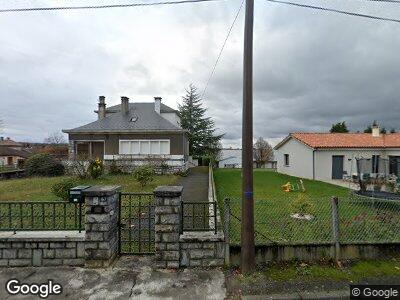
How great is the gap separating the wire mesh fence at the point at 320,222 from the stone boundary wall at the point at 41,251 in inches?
112

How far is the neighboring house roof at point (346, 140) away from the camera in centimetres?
2073

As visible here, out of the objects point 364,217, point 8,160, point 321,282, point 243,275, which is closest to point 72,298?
point 243,275

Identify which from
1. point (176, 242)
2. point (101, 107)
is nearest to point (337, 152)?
point (176, 242)

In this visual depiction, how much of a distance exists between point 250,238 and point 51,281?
338cm

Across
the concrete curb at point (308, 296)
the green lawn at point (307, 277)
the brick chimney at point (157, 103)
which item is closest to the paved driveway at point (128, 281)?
the green lawn at point (307, 277)

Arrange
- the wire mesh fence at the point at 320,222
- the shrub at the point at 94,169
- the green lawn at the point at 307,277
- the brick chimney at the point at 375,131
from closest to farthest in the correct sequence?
1. the green lawn at the point at 307,277
2. the wire mesh fence at the point at 320,222
3. the shrub at the point at 94,169
4. the brick chimney at the point at 375,131

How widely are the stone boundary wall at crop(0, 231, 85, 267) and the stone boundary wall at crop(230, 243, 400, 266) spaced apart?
286 centimetres

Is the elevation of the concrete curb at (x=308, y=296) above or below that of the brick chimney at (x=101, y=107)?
below

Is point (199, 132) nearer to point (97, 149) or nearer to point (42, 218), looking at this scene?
point (97, 149)

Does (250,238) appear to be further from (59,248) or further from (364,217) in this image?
(59,248)

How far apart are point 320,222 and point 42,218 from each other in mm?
6601

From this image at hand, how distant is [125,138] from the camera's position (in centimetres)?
2267

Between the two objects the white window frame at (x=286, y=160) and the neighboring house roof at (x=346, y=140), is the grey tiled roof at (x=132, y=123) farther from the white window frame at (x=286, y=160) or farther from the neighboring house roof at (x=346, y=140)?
the white window frame at (x=286, y=160)

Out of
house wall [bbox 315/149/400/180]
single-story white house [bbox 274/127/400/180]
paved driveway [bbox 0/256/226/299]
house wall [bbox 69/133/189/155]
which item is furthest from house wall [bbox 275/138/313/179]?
paved driveway [bbox 0/256/226/299]
